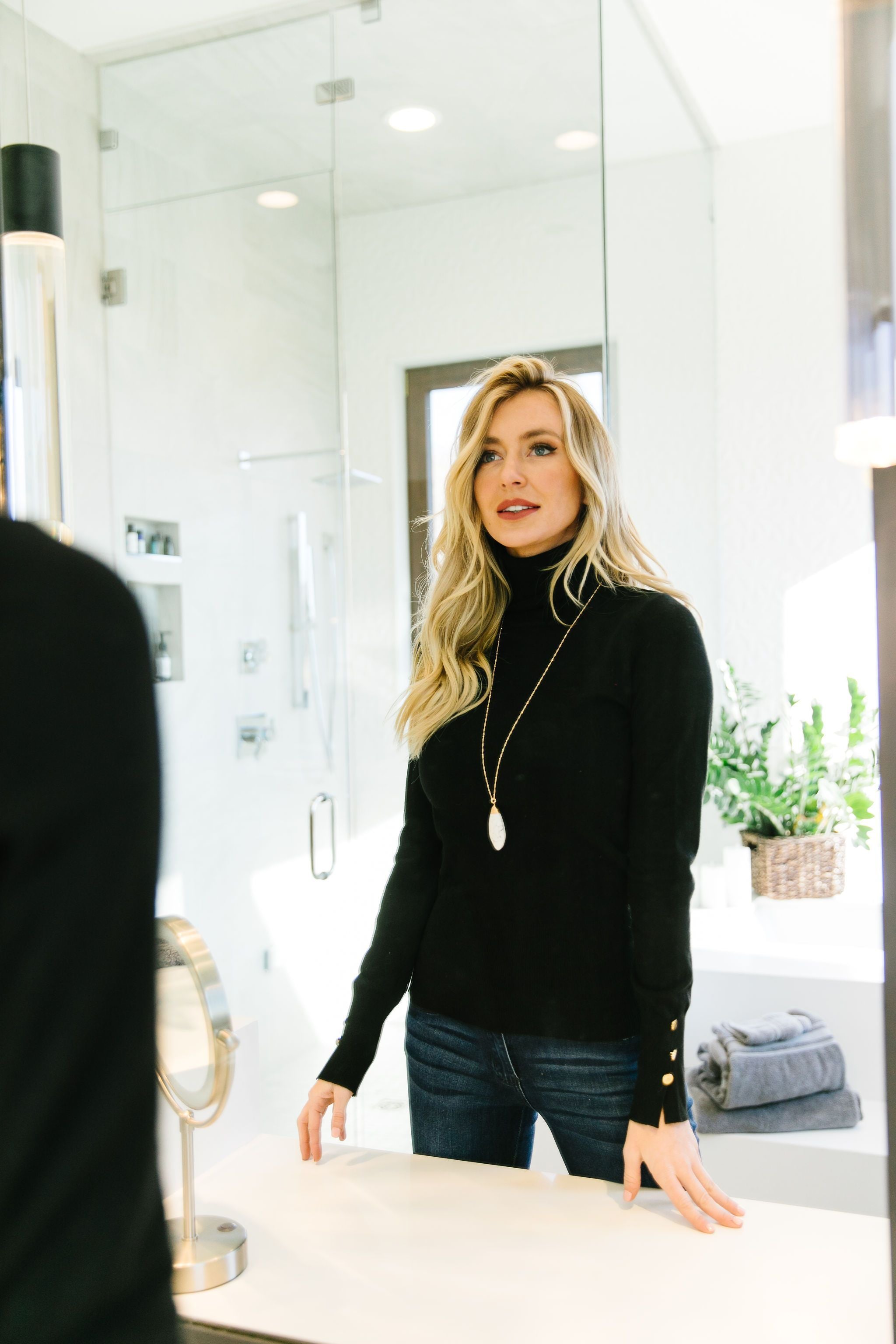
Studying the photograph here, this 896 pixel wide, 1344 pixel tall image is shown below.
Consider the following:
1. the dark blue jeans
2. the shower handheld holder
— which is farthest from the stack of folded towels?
the shower handheld holder

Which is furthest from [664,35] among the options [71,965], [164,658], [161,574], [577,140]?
[71,965]

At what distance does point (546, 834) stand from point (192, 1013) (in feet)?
1.27

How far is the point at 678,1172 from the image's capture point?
0.97 m

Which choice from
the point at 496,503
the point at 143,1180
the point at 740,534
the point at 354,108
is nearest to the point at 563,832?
the point at 496,503

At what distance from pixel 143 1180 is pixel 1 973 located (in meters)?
0.08

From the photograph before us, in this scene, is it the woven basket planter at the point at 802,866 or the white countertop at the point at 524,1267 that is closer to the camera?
the white countertop at the point at 524,1267

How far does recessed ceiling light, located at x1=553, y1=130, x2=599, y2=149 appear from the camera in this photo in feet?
6.63

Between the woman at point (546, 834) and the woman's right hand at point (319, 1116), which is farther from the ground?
the woman at point (546, 834)

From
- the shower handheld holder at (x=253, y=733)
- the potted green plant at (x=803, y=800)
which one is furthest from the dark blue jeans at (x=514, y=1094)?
the potted green plant at (x=803, y=800)

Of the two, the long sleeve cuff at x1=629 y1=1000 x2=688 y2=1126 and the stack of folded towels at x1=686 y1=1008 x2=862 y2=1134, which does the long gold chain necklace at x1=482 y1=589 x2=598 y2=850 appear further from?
the stack of folded towels at x1=686 y1=1008 x2=862 y2=1134

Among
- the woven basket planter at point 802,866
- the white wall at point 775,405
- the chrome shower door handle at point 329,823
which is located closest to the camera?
the chrome shower door handle at point 329,823

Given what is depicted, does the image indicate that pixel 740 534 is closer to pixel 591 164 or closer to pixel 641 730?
pixel 591 164

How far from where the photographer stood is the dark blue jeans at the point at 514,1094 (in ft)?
3.51

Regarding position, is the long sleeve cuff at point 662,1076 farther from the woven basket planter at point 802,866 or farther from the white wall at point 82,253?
the woven basket planter at point 802,866
